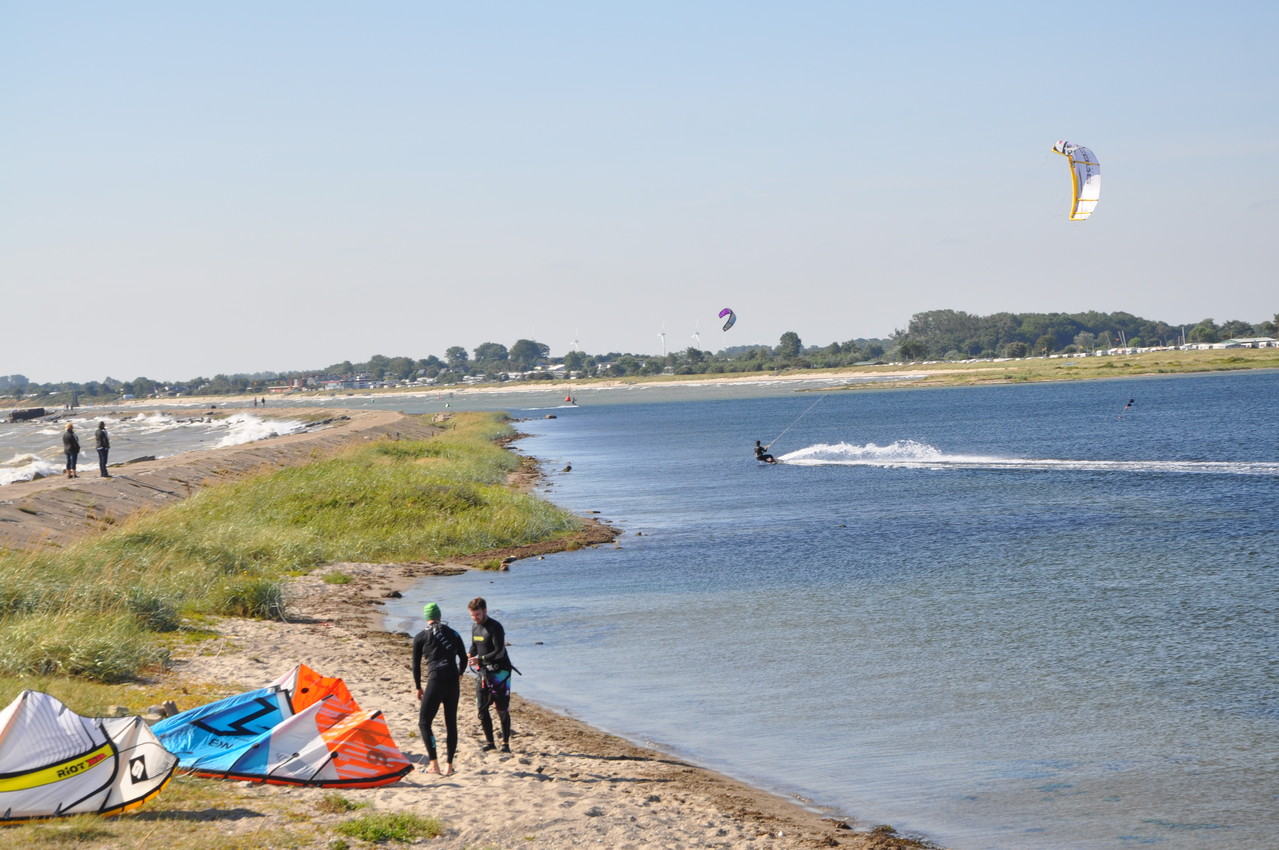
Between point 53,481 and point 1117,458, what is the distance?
4835 cm

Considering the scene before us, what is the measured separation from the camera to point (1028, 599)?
23.0 metres

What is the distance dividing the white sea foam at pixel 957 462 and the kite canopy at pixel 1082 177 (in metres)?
14.8

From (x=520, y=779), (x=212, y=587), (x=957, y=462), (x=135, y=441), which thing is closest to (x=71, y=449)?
(x=212, y=587)

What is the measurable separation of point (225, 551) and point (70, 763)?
15.3m

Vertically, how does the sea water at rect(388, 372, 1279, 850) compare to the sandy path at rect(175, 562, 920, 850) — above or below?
below

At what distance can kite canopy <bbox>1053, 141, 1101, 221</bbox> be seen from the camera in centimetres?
3884

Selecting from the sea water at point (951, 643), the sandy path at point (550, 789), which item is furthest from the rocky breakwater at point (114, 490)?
the sea water at point (951, 643)

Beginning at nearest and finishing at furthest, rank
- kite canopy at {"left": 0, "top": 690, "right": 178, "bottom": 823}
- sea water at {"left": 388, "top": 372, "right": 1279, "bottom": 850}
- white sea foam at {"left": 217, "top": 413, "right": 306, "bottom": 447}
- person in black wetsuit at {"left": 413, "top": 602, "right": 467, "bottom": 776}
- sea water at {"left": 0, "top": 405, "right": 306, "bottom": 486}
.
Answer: kite canopy at {"left": 0, "top": 690, "right": 178, "bottom": 823}
person in black wetsuit at {"left": 413, "top": 602, "right": 467, "bottom": 776}
sea water at {"left": 388, "top": 372, "right": 1279, "bottom": 850}
sea water at {"left": 0, "top": 405, "right": 306, "bottom": 486}
white sea foam at {"left": 217, "top": 413, "right": 306, "bottom": 447}

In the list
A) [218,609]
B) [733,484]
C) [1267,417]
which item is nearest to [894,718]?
[218,609]

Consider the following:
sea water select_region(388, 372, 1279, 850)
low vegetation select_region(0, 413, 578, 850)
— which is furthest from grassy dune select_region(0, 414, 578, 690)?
sea water select_region(388, 372, 1279, 850)

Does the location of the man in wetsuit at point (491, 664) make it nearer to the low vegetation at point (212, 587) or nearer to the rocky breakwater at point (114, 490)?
the low vegetation at point (212, 587)

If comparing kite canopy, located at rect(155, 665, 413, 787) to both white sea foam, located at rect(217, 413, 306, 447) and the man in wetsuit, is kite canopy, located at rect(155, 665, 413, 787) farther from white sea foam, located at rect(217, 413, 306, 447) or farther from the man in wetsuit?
white sea foam, located at rect(217, 413, 306, 447)

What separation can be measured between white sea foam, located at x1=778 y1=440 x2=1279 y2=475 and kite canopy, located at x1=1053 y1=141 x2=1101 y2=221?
14.8 metres

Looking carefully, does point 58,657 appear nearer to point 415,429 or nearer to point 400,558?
point 400,558
